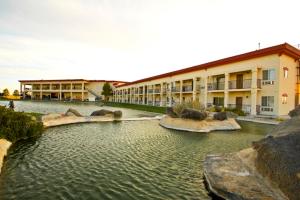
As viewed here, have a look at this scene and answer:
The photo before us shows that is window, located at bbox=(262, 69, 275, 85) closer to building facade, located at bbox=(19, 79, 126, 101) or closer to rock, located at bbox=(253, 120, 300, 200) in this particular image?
rock, located at bbox=(253, 120, 300, 200)

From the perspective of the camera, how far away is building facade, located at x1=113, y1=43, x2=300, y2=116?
29.7 m

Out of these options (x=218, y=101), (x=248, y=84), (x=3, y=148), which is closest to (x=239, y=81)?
(x=248, y=84)

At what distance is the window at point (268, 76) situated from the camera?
99.3 ft

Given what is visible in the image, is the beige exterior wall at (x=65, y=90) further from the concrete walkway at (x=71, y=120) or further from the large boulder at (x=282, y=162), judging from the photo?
the large boulder at (x=282, y=162)

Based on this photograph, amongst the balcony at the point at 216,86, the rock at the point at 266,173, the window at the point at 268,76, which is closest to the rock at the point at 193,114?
the rock at the point at 266,173

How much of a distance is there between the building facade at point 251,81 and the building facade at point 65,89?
5023 centimetres

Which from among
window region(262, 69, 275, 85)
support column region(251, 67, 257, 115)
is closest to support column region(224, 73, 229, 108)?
support column region(251, 67, 257, 115)

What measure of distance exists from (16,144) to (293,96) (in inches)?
1253

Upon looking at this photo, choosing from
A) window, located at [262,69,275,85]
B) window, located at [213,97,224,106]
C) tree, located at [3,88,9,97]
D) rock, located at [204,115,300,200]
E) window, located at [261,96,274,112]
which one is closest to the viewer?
rock, located at [204,115,300,200]

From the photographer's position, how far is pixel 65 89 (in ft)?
310

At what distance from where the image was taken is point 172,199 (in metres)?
6.96

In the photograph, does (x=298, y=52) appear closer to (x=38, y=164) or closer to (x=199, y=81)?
(x=199, y=81)

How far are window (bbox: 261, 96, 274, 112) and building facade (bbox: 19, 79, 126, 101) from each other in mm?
66882

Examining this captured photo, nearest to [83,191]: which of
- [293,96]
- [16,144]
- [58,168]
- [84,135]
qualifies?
[58,168]
